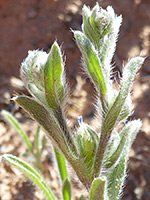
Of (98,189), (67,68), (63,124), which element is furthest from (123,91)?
(67,68)

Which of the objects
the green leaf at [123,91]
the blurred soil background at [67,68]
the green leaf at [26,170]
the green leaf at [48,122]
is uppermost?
the blurred soil background at [67,68]

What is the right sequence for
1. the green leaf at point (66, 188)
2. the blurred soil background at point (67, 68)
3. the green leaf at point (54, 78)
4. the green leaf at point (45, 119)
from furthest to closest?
the blurred soil background at point (67, 68)
the green leaf at point (66, 188)
the green leaf at point (45, 119)
the green leaf at point (54, 78)

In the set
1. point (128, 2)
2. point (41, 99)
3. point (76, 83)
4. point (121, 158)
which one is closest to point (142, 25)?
point (128, 2)

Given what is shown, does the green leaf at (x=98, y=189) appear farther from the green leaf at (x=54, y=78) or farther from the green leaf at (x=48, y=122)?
the green leaf at (x=54, y=78)

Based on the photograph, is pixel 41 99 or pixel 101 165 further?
pixel 101 165

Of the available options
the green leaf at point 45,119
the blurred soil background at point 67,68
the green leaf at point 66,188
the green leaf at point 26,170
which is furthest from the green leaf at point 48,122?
the blurred soil background at point 67,68

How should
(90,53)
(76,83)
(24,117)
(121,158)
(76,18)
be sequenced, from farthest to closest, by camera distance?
(76,18), (76,83), (24,117), (121,158), (90,53)

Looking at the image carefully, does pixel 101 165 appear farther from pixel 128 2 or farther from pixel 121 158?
pixel 128 2
